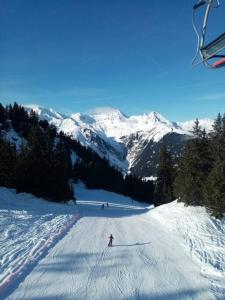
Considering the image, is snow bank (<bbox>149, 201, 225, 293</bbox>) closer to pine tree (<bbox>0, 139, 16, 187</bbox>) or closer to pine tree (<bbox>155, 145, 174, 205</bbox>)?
pine tree (<bbox>0, 139, 16, 187</bbox>)

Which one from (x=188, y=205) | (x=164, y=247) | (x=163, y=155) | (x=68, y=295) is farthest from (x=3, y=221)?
(x=163, y=155)

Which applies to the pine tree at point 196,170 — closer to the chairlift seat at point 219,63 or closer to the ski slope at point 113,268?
the ski slope at point 113,268

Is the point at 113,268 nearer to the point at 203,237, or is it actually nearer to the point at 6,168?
the point at 203,237

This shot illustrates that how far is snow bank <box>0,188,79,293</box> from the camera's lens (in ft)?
47.5

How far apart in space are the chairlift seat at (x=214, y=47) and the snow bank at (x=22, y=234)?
447 inches

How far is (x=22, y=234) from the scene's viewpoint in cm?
2134

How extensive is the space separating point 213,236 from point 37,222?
1525cm

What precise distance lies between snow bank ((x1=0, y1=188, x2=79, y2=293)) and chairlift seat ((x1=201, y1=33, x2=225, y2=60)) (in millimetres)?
11351

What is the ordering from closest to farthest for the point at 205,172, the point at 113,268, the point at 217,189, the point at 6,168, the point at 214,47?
1. the point at 214,47
2. the point at 113,268
3. the point at 217,189
4. the point at 205,172
5. the point at 6,168

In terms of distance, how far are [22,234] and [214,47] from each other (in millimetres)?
18955

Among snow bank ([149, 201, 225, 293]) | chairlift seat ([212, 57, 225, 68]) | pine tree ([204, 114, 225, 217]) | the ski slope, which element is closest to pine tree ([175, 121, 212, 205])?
snow bank ([149, 201, 225, 293])

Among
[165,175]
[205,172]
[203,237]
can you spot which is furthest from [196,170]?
[165,175]

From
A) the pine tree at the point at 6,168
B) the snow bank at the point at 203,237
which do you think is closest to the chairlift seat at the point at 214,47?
the snow bank at the point at 203,237

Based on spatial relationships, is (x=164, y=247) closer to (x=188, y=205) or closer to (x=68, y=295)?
(x=68, y=295)
